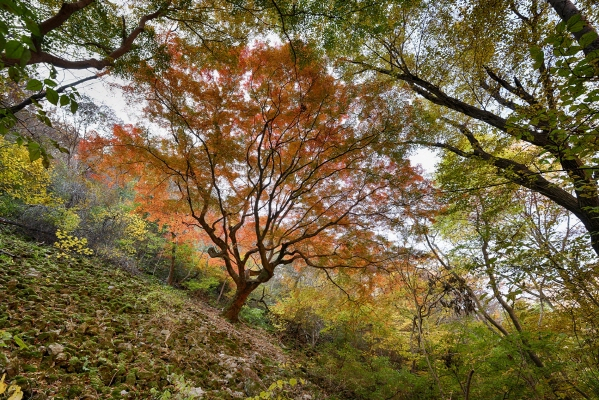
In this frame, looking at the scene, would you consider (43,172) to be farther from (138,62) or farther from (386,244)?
(386,244)

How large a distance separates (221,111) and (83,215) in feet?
21.5

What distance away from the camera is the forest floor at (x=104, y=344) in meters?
2.39

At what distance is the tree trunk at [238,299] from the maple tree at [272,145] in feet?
0.12

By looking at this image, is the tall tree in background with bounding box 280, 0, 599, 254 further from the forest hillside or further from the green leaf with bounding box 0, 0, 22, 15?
the green leaf with bounding box 0, 0, 22, 15

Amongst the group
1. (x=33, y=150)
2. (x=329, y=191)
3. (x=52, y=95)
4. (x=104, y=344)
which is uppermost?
(x=329, y=191)

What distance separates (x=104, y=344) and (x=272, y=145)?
484 cm

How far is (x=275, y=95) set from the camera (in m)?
5.59

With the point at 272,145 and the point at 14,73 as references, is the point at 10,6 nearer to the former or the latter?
the point at 14,73

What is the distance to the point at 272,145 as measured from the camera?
20.7 ft

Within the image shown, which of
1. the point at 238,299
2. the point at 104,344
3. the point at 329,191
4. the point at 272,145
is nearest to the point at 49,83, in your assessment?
the point at 104,344

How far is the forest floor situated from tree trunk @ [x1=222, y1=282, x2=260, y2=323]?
1.57 meters

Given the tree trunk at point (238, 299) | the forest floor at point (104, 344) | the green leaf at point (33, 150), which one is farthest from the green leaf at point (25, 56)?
the tree trunk at point (238, 299)

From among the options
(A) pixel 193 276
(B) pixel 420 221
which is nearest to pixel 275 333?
(A) pixel 193 276

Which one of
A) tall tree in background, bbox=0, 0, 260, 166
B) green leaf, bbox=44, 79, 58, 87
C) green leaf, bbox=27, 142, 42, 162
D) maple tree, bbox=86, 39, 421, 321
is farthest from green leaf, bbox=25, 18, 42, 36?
maple tree, bbox=86, 39, 421, 321
